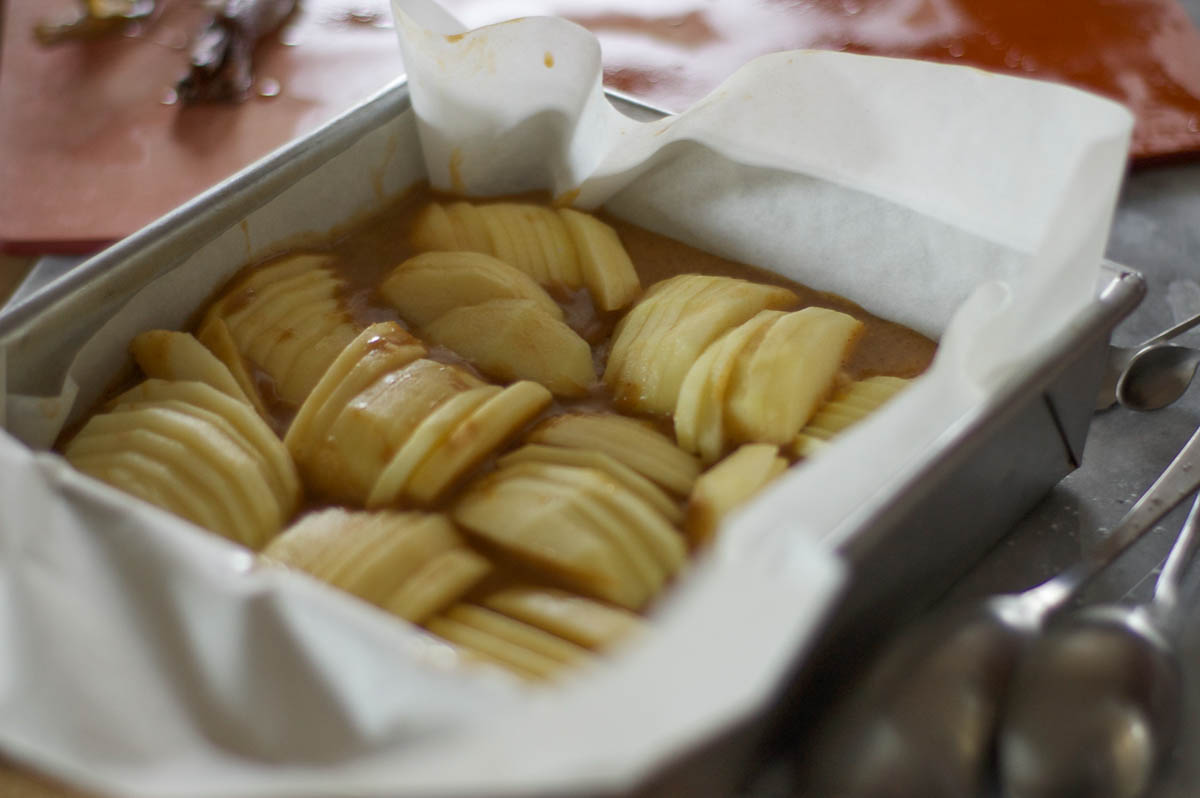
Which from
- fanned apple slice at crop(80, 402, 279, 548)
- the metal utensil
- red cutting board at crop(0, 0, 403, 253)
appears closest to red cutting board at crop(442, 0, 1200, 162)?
red cutting board at crop(0, 0, 403, 253)

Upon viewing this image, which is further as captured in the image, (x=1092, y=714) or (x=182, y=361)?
(x=182, y=361)

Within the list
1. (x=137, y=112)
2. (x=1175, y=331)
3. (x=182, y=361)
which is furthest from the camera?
(x=137, y=112)

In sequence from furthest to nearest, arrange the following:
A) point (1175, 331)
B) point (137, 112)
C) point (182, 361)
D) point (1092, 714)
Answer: point (137, 112) < point (1175, 331) < point (182, 361) < point (1092, 714)

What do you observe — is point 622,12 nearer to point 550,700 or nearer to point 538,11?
point 538,11

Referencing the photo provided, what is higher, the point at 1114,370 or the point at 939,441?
the point at 939,441

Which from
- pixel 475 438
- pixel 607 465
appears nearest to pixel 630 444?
pixel 607 465

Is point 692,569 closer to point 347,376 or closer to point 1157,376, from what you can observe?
point 347,376

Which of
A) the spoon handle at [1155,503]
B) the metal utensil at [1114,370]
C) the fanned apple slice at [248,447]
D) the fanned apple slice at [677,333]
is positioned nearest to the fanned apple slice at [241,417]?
the fanned apple slice at [248,447]
